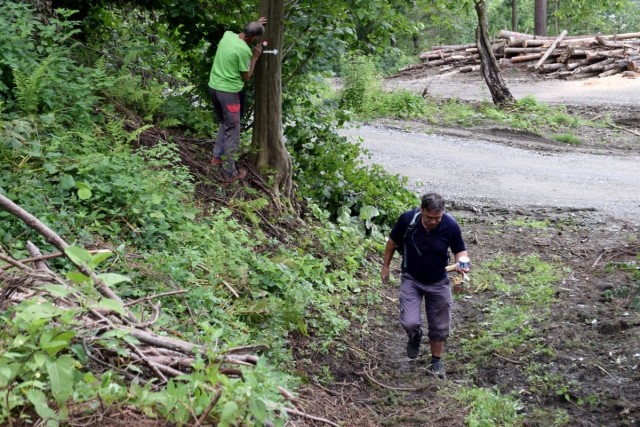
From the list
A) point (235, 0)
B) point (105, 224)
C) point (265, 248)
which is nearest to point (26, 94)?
point (105, 224)

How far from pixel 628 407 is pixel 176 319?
3823 mm

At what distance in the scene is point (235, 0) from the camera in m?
11.1

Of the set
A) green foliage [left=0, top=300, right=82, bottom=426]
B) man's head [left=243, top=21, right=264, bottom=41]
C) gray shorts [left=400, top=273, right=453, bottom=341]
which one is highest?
man's head [left=243, top=21, right=264, bottom=41]

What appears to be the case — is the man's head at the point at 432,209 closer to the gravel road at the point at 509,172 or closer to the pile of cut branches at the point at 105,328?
the pile of cut branches at the point at 105,328

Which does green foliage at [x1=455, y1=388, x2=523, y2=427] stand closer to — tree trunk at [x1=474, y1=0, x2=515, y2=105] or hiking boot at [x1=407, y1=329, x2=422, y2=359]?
hiking boot at [x1=407, y1=329, x2=422, y2=359]

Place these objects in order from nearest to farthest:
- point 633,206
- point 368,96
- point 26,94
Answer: point 26,94, point 633,206, point 368,96

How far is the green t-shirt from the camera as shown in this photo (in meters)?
9.54

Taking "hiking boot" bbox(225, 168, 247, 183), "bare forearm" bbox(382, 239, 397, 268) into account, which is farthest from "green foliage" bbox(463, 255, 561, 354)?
"hiking boot" bbox(225, 168, 247, 183)

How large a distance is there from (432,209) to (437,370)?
5.14 feet

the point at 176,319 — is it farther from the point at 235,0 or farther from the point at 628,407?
the point at 235,0

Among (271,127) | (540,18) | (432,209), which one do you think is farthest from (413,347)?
(540,18)

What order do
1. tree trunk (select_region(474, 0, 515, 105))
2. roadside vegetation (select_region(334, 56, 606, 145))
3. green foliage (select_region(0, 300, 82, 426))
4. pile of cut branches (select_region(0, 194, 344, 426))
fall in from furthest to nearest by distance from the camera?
tree trunk (select_region(474, 0, 515, 105)) < roadside vegetation (select_region(334, 56, 606, 145)) < pile of cut branches (select_region(0, 194, 344, 426)) < green foliage (select_region(0, 300, 82, 426))

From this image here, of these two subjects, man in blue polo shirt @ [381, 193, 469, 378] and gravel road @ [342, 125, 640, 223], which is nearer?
man in blue polo shirt @ [381, 193, 469, 378]

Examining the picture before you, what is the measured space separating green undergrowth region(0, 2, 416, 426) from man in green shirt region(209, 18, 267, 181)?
522mm
